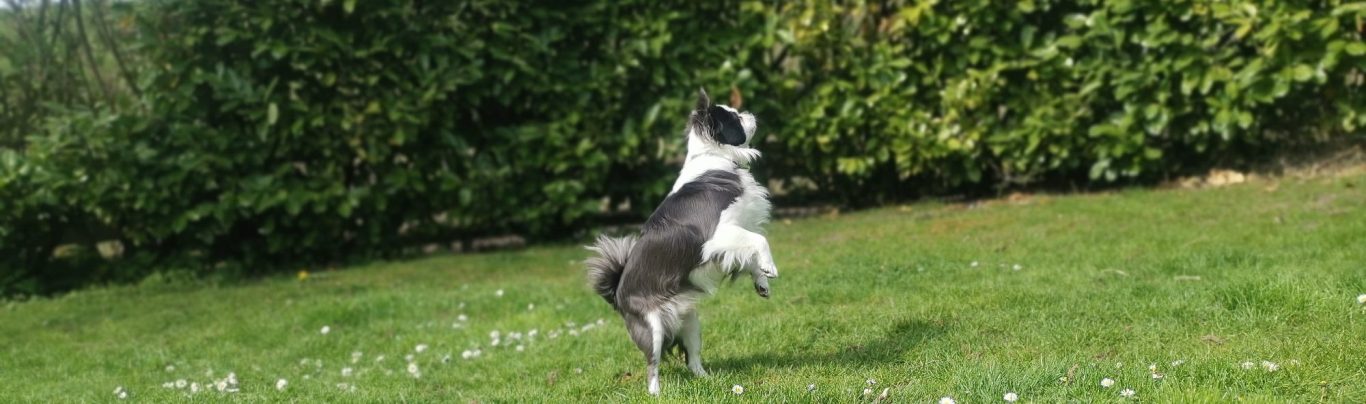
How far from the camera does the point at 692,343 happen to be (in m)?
5.40

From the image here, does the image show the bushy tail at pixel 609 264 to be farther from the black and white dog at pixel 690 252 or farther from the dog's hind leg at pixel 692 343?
the dog's hind leg at pixel 692 343

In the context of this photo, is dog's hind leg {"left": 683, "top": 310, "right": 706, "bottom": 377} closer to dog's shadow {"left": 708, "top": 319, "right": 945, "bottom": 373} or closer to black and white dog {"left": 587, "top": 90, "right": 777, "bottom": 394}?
black and white dog {"left": 587, "top": 90, "right": 777, "bottom": 394}

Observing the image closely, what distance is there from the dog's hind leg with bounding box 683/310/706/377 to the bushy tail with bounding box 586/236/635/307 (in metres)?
0.35

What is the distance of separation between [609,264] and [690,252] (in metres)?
0.44

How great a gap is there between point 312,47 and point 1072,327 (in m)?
7.21

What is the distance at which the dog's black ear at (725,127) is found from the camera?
5434 millimetres

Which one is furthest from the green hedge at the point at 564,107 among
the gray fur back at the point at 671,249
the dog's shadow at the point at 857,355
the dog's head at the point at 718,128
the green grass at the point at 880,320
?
the gray fur back at the point at 671,249

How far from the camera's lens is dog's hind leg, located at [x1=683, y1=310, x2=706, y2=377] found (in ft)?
17.4

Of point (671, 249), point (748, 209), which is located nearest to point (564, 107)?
point (748, 209)

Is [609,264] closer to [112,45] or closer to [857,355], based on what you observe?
[857,355]

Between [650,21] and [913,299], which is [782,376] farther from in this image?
[650,21]

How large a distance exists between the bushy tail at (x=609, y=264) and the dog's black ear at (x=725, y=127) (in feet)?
2.06

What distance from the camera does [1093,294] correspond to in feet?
20.8

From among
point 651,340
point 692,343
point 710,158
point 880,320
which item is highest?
point 710,158
